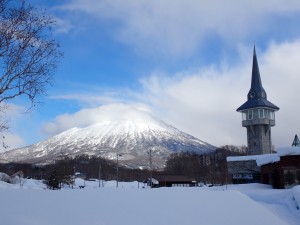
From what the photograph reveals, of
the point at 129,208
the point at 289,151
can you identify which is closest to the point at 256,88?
the point at 289,151

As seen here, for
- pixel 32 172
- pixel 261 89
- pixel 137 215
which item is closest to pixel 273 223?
pixel 137 215

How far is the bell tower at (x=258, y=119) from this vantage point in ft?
178

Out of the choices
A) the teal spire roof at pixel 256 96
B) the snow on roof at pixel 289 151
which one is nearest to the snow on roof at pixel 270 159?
the snow on roof at pixel 289 151

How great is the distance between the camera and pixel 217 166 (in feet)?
303

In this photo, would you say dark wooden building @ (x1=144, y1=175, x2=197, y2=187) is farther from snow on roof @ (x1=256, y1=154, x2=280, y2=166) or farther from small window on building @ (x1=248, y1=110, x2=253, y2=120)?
snow on roof @ (x1=256, y1=154, x2=280, y2=166)

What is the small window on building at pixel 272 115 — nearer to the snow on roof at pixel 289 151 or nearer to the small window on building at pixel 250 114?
the small window on building at pixel 250 114

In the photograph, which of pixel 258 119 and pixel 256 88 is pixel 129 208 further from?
pixel 256 88

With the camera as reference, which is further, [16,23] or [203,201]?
[16,23]

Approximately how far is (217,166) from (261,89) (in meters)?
38.9

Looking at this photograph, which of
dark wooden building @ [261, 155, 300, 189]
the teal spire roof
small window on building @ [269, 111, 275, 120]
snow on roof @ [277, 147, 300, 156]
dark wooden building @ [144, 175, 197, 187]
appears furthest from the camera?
dark wooden building @ [144, 175, 197, 187]

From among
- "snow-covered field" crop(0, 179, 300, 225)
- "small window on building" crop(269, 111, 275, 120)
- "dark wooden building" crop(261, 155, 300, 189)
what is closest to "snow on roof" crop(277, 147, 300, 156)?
"dark wooden building" crop(261, 155, 300, 189)

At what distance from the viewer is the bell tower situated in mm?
54156

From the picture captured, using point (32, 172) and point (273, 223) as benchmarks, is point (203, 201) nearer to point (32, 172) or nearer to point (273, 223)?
point (273, 223)

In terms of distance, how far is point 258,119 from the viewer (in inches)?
2147
